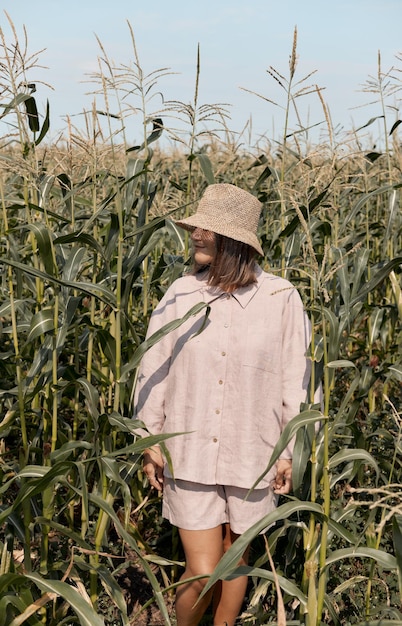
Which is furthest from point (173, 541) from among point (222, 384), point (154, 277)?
point (154, 277)

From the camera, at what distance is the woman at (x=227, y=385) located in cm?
323

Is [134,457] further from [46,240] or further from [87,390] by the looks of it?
[46,240]

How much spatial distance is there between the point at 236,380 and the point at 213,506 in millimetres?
544

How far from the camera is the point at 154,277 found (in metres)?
4.33

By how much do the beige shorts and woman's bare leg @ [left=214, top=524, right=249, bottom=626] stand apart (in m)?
0.17

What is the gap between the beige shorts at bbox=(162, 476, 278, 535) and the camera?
3234 millimetres

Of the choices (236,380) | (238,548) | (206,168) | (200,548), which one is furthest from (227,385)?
(206,168)

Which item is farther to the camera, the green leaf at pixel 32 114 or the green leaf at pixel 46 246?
the green leaf at pixel 32 114

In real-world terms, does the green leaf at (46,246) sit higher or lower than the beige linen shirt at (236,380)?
higher

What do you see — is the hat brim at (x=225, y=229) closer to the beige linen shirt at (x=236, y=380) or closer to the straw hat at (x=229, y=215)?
the straw hat at (x=229, y=215)

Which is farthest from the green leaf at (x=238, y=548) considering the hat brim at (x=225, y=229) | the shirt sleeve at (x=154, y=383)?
the hat brim at (x=225, y=229)

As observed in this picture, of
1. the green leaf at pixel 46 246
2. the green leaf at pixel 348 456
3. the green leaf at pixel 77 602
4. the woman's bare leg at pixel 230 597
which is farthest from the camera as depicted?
the woman's bare leg at pixel 230 597

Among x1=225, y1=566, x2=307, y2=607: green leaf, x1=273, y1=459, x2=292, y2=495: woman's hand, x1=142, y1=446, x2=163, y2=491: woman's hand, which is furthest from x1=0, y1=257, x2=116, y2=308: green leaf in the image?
x1=225, y1=566, x2=307, y2=607: green leaf

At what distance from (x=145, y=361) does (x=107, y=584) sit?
0.95 m
